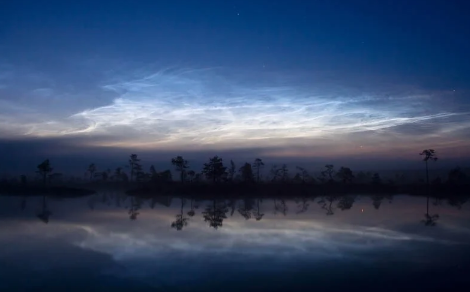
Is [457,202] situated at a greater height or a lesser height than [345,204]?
lesser

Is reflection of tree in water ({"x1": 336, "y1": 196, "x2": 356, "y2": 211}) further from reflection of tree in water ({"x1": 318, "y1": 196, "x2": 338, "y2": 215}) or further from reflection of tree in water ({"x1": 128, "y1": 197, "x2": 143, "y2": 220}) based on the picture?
reflection of tree in water ({"x1": 128, "y1": 197, "x2": 143, "y2": 220})

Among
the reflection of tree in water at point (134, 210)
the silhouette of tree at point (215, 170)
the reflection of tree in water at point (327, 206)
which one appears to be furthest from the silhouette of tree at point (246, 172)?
the reflection of tree in water at point (134, 210)

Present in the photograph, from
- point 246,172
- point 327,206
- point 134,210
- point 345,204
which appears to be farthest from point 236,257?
point 246,172

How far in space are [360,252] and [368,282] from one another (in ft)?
10.7

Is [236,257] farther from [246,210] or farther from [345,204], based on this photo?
[345,204]

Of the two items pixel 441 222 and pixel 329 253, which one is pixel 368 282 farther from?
pixel 441 222

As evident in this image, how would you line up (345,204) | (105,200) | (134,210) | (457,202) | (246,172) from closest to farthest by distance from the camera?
1. (134,210)
2. (345,204)
3. (457,202)
4. (105,200)
5. (246,172)

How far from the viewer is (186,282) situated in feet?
26.9

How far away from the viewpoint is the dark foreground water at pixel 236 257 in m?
8.13

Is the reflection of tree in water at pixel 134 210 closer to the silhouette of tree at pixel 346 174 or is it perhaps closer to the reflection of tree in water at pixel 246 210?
the reflection of tree in water at pixel 246 210

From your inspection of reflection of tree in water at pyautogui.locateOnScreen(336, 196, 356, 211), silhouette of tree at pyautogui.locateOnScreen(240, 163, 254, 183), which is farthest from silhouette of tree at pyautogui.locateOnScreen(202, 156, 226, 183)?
reflection of tree in water at pyautogui.locateOnScreen(336, 196, 356, 211)

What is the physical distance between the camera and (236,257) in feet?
35.1

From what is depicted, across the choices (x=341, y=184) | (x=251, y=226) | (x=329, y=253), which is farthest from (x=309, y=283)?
(x=341, y=184)

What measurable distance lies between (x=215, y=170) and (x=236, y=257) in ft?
145
